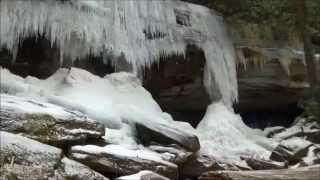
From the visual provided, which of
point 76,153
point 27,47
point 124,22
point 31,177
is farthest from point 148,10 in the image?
point 31,177

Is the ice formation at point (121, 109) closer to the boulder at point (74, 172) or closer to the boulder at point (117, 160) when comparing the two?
the boulder at point (117, 160)

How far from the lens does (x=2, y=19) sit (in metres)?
10.1

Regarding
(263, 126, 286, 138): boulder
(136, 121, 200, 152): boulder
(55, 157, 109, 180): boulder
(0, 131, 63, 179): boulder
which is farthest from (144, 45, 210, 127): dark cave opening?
(0, 131, 63, 179): boulder

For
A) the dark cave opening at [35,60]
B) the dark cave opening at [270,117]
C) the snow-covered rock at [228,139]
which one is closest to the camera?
the snow-covered rock at [228,139]

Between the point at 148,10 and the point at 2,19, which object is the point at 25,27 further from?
the point at 148,10

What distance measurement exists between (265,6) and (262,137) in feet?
9.75

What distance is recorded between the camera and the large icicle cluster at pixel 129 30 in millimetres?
10367

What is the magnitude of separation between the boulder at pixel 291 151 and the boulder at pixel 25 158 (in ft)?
15.1

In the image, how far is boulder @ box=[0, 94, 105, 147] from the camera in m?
7.64

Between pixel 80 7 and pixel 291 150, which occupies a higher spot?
pixel 80 7

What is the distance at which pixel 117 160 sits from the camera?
794 centimetres

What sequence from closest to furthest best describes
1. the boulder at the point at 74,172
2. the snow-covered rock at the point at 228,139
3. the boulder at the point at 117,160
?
1. the boulder at the point at 74,172
2. the boulder at the point at 117,160
3. the snow-covered rock at the point at 228,139

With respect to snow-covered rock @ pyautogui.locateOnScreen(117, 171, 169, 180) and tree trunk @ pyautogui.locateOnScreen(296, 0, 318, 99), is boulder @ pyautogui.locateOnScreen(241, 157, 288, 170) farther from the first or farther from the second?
tree trunk @ pyautogui.locateOnScreen(296, 0, 318, 99)

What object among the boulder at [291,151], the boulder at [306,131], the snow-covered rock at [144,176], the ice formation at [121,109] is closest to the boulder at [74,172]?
the snow-covered rock at [144,176]
